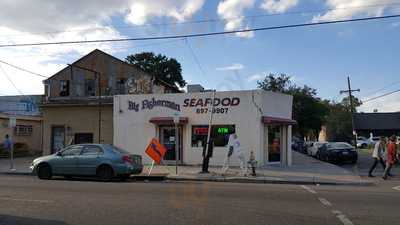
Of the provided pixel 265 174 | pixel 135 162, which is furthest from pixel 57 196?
pixel 265 174

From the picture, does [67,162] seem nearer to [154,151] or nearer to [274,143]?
[154,151]

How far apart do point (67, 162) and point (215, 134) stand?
850cm

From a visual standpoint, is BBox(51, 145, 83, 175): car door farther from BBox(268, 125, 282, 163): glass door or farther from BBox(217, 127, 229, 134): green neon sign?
BBox(268, 125, 282, 163): glass door

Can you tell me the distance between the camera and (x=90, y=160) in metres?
19.3

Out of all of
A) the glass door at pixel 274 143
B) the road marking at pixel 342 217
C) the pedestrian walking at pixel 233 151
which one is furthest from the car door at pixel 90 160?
the road marking at pixel 342 217

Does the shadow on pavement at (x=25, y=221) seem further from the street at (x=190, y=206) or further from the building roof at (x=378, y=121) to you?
the building roof at (x=378, y=121)

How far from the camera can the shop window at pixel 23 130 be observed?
41250 mm

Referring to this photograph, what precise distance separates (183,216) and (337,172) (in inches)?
576

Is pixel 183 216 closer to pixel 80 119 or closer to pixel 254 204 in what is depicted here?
pixel 254 204

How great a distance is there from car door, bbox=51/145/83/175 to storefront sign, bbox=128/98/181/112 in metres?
7.46

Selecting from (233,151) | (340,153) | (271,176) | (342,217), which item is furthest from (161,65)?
(342,217)

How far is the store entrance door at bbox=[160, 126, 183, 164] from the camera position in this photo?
2628 centimetres

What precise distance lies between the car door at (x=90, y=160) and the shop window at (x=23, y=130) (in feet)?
77.5

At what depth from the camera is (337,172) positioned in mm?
23125
